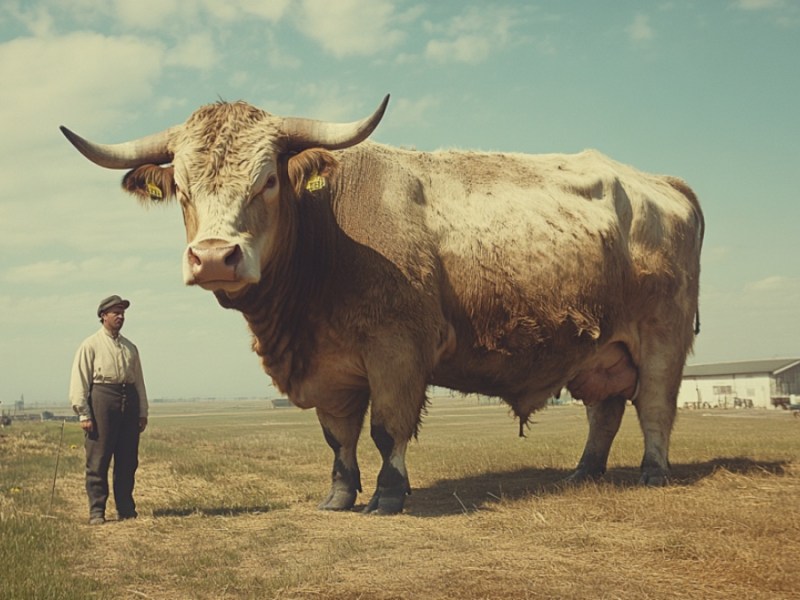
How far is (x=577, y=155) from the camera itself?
1170 cm

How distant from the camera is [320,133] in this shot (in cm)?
834

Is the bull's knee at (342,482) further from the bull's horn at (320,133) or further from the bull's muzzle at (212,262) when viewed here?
the bull's horn at (320,133)

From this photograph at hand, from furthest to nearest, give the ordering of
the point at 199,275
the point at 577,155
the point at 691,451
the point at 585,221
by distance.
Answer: the point at 691,451 < the point at 577,155 < the point at 585,221 < the point at 199,275

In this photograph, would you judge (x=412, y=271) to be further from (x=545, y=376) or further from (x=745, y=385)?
(x=745, y=385)

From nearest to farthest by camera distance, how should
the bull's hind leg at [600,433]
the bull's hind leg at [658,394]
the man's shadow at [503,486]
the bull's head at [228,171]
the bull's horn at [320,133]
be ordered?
the bull's head at [228,171], the bull's horn at [320,133], the man's shadow at [503,486], the bull's hind leg at [658,394], the bull's hind leg at [600,433]

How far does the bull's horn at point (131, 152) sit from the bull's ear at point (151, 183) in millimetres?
103

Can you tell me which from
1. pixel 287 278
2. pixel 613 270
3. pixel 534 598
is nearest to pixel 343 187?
pixel 287 278

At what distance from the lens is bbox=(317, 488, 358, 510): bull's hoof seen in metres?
8.89

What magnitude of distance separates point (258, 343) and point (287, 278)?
34.2 inches

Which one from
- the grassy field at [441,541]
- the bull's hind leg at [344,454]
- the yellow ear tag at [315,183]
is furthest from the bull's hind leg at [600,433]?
the yellow ear tag at [315,183]

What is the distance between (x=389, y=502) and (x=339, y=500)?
876mm

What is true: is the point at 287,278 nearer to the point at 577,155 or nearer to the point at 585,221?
the point at 585,221

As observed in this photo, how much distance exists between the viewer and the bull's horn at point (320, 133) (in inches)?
323

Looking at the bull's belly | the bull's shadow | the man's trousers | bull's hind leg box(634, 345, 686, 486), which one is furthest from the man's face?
bull's hind leg box(634, 345, 686, 486)
